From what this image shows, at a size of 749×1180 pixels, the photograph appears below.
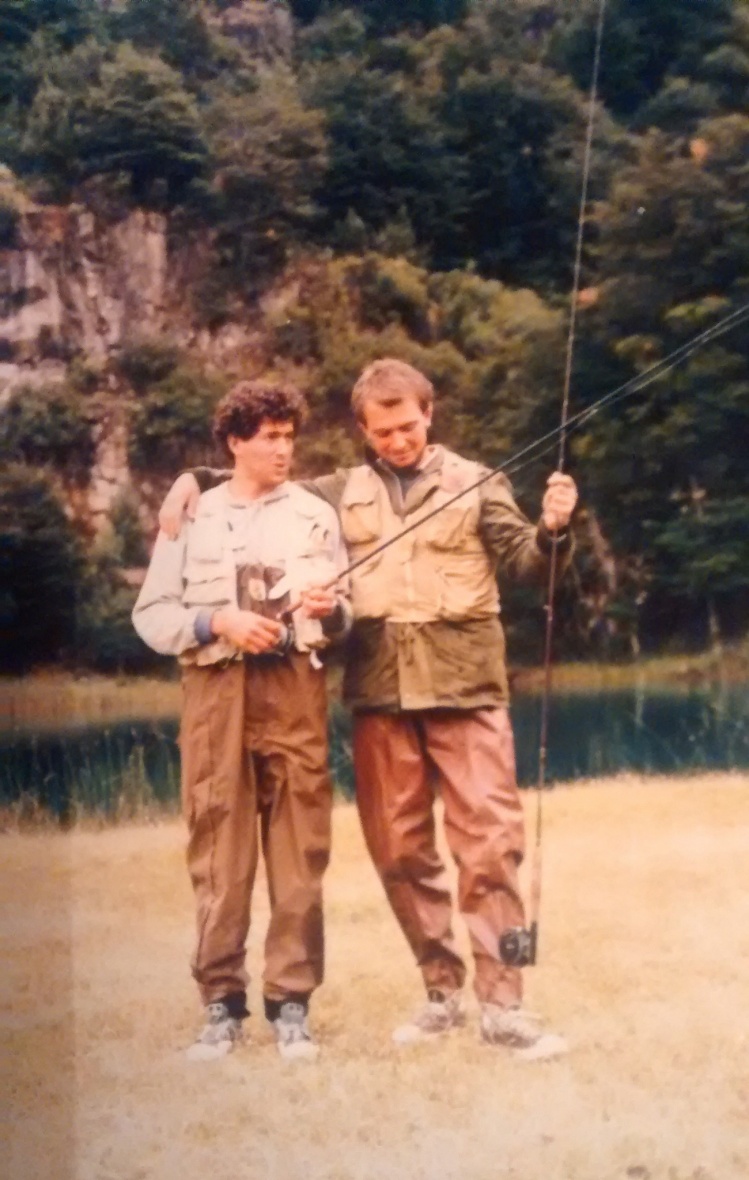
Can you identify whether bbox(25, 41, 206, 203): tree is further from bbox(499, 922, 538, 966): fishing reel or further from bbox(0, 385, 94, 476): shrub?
bbox(499, 922, 538, 966): fishing reel

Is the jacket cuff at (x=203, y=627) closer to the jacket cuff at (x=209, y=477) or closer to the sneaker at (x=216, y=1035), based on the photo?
the jacket cuff at (x=209, y=477)

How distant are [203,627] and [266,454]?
0.29 metres

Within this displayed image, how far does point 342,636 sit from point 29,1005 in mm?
758

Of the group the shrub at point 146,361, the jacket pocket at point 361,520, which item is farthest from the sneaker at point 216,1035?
the shrub at point 146,361

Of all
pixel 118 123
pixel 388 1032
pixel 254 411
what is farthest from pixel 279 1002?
pixel 118 123

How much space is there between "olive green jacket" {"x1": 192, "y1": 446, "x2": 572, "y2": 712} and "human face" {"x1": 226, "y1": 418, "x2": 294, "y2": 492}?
8cm

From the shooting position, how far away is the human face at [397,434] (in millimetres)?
2762

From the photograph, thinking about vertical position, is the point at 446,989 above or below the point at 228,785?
below

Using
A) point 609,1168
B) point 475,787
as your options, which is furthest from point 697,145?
point 609,1168

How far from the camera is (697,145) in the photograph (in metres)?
2.88

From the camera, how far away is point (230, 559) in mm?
2707

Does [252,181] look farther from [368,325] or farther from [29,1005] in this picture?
[29,1005]

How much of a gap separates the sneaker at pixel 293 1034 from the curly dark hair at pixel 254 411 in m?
0.87

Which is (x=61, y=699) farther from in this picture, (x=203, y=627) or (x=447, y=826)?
(x=447, y=826)
